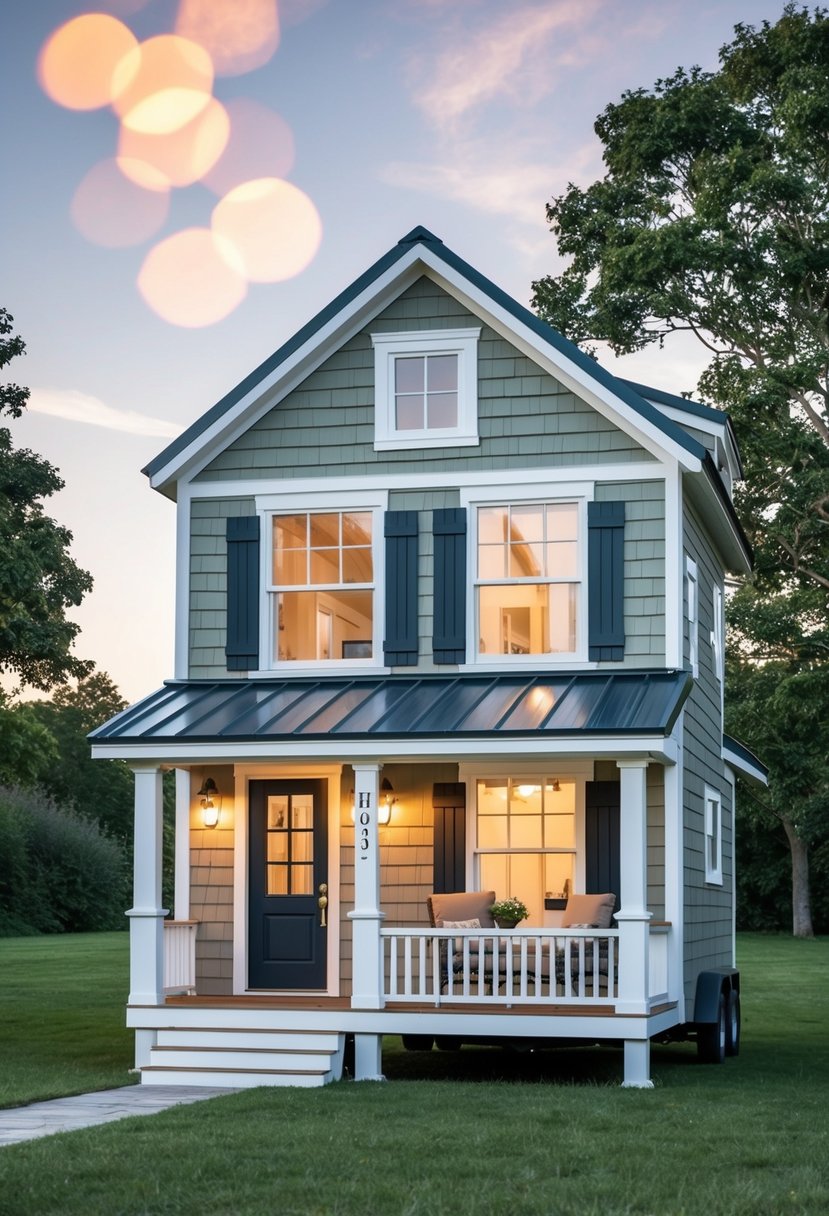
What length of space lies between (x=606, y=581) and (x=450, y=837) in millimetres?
2941

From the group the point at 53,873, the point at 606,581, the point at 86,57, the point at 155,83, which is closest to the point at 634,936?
the point at 606,581

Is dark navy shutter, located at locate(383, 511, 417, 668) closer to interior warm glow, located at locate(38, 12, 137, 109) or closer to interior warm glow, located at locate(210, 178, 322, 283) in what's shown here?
interior warm glow, located at locate(210, 178, 322, 283)

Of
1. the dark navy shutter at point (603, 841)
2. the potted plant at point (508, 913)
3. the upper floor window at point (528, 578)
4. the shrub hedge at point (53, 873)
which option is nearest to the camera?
the potted plant at point (508, 913)

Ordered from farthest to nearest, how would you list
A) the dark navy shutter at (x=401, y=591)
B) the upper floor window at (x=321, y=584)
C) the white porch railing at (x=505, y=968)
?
the upper floor window at (x=321, y=584) < the dark navy shutter at (x=401, y=591) < the white porch railing at (x=505, y=968)

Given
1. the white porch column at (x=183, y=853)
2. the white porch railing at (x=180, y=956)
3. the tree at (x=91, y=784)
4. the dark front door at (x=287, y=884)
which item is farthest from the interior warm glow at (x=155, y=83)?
the tree at (x=91, y=784)

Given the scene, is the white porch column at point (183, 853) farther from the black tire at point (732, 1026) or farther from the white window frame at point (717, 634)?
the white window frame at point (717, 634)

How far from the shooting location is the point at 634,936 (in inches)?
520

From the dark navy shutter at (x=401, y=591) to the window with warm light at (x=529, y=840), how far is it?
63.0 inches

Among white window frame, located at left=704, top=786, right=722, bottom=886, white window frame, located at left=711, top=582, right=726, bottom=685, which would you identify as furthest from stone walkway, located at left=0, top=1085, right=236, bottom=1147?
white window frame, located at left=711, top=582, right=726, bottom=685

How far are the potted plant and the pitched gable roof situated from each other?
486 cm

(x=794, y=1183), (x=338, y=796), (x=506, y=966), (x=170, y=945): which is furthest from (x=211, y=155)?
(x=794, y=1183)

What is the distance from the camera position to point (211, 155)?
20875 millimetres

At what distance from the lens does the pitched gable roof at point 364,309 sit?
616 inches

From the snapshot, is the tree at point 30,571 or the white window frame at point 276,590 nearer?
the white window frame at point 276,590
